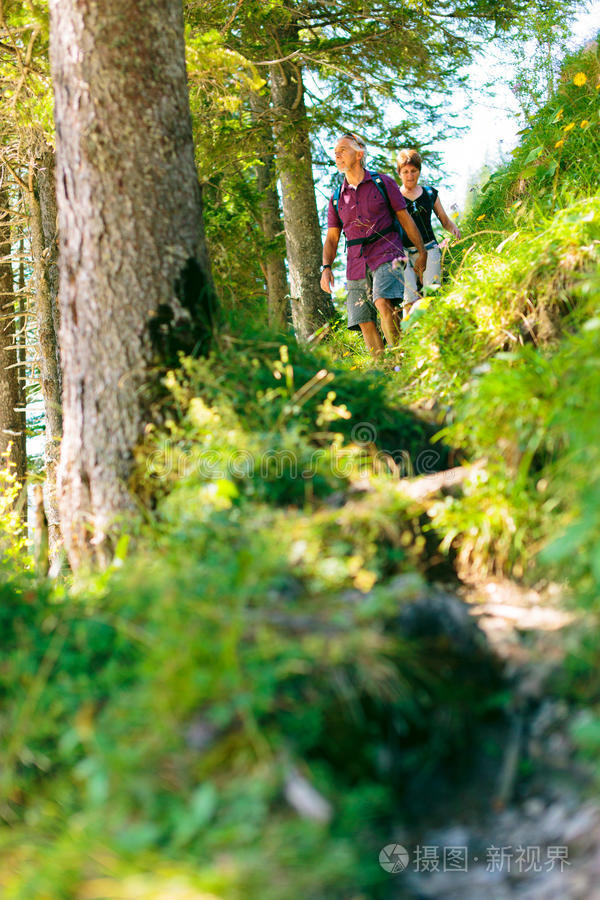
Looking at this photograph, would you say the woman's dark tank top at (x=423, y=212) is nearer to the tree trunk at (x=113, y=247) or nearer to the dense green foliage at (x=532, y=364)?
the dense green foliage at (x=532, y=364)

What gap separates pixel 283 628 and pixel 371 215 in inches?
219

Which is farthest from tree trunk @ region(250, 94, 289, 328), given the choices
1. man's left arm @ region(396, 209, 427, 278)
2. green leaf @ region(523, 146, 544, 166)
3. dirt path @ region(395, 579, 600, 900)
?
dirt path @ region(395, 579, 600, 900)

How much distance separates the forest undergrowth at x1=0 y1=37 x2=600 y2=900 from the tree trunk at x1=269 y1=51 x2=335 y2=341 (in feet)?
16.4

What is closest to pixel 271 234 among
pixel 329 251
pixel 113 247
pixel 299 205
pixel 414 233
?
pixel 299 205

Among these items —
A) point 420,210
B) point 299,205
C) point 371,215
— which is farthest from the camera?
point 299,205

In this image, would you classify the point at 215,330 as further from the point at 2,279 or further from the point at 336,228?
the point at 2,279

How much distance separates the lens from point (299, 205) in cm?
970

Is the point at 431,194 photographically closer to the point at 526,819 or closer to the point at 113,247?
the point at 113,247

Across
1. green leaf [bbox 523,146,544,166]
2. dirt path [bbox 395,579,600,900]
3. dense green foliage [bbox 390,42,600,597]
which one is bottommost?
dirt path [bbox 395,579,600,900]

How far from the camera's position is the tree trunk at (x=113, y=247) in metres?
4.21

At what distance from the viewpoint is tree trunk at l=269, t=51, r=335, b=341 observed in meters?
9.29

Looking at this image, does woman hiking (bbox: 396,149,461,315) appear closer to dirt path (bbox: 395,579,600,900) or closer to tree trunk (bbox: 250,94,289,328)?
tree trunk (bbox: 250,94,289,328)

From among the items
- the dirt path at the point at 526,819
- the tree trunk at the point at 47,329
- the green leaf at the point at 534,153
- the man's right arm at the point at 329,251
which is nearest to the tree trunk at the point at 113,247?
the dirt path at the point at 526,819

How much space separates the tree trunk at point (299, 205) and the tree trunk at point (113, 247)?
500 centimetres
